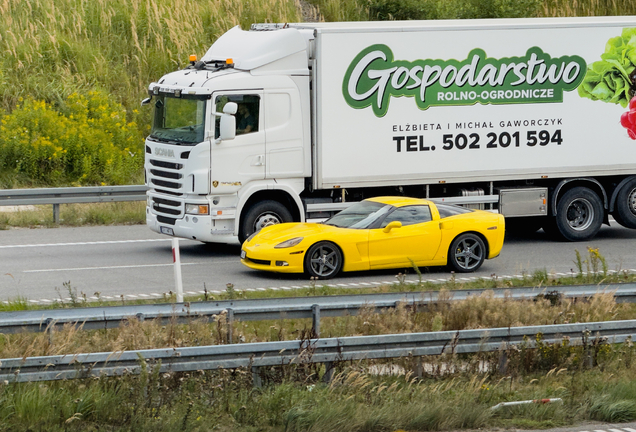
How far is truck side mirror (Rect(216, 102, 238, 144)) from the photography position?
51.2 feet

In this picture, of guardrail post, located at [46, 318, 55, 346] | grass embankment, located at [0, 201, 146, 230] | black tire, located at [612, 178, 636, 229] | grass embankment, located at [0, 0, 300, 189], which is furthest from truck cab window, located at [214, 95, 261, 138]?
grass embankment, located at [0, 0, 300, 189]

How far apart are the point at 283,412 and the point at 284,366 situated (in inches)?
27.4

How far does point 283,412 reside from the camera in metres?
7.77

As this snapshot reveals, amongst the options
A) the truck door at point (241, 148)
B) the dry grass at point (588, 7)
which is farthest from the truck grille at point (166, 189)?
the dry grass at point (588, 7)

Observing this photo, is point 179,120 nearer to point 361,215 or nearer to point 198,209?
point 198,209

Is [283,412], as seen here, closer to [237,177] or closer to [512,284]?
[512,284]

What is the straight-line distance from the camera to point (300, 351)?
27.3ft

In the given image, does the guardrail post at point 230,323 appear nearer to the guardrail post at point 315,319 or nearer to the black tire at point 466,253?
the guardrail post at point 315,319

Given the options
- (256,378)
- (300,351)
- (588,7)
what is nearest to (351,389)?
(300,351)

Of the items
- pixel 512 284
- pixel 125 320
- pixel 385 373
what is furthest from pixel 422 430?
pixel 512 284

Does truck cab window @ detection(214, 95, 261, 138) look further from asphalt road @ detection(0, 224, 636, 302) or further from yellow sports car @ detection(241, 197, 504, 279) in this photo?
asphalt road @ detection(0, 224, 636, 302)

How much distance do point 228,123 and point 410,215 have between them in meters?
3.23

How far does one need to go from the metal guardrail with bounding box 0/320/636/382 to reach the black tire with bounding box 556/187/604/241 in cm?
873

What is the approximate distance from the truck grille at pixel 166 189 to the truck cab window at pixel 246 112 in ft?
3.83
